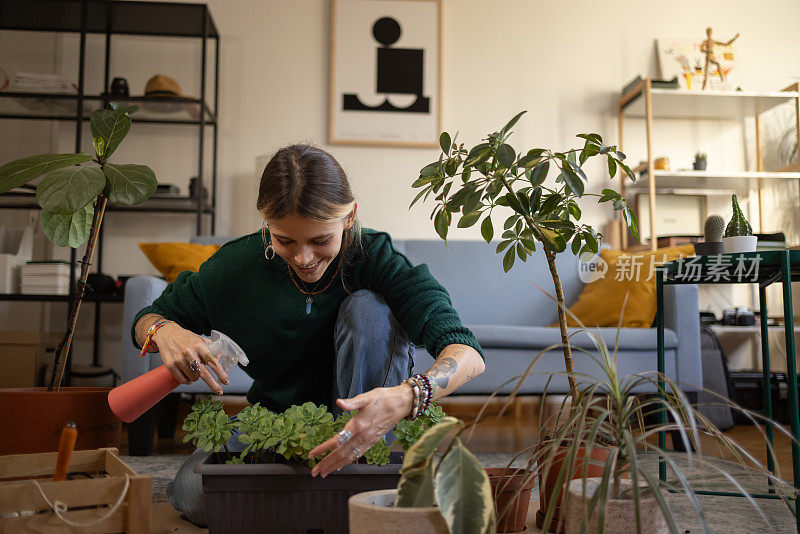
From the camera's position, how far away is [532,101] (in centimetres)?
371

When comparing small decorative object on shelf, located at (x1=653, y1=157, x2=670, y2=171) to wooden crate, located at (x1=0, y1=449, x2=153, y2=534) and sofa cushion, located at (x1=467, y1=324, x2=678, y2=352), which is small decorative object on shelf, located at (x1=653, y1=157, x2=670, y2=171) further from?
wooden crate, located at (x1=0, y1=449, x2=153, y2=534)

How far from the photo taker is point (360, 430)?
0.90 metres

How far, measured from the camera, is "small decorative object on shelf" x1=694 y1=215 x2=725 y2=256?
147cm

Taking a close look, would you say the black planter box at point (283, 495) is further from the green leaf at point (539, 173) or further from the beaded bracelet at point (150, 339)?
the green leaf at point (539, 173)

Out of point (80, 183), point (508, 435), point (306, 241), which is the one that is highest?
point (80, 183)

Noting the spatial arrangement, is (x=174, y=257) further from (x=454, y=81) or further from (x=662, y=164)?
(x=662, y=164)

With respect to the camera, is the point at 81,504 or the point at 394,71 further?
the point at 394,71

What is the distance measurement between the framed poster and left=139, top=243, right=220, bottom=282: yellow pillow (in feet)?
4.18

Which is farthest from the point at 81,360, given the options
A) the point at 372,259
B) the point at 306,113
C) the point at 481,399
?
the point at 372,259

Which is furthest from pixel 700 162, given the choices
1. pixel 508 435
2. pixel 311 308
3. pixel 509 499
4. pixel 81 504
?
pixel 81 504

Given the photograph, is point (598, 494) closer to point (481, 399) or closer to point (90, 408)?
point (90, 408)

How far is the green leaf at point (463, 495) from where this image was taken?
0.73 meters

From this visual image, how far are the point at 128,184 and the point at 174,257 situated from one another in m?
1.30

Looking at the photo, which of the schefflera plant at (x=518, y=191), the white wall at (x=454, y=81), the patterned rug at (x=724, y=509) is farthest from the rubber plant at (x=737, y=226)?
the white wall at (x=454, y=81)
